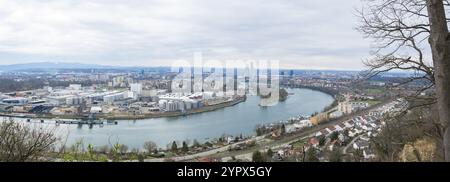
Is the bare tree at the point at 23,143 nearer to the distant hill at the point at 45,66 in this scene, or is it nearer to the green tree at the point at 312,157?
the green tree at the point at 312,157

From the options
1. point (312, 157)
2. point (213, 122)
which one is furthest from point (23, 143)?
point (213, 122)

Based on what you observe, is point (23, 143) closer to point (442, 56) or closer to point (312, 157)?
point (312, 157)

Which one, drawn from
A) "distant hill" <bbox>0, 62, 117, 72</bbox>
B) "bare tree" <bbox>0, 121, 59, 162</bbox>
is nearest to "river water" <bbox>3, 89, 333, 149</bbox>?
"distant hill" <bbox>0, 62, 117, 72</bbox>

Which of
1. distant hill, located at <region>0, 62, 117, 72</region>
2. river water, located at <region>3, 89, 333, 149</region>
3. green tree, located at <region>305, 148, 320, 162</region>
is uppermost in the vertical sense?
distant hill, located at <region>0, 62, 117, 72</region>

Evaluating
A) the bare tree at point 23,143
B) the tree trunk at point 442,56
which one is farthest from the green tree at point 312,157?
the bare tree at point 23,143

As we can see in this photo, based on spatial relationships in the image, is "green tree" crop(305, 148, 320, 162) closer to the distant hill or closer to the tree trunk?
the tree trunk
